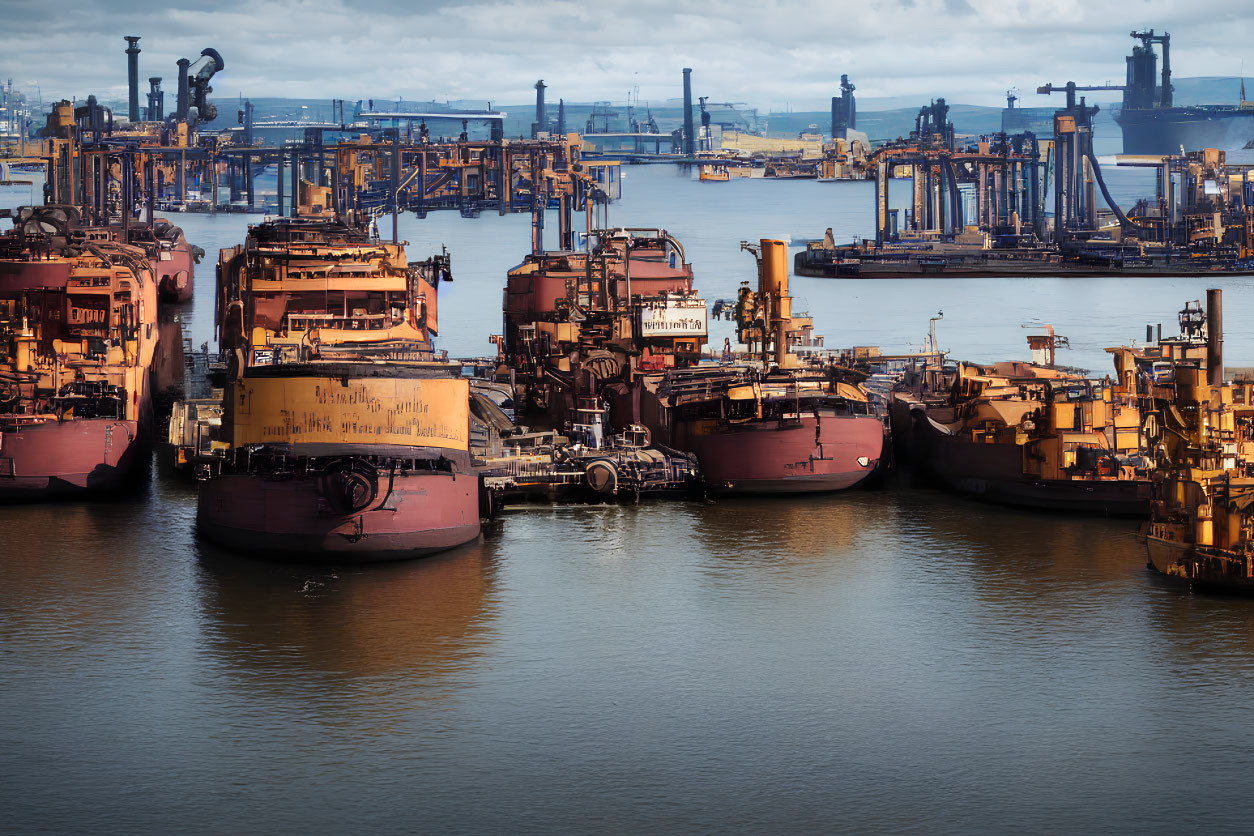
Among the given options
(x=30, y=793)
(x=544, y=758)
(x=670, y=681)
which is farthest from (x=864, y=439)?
(x=30, y=793)

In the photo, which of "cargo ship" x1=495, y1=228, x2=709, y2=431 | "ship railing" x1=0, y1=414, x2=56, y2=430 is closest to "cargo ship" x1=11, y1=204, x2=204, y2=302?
"cargo ship" x1=495, y1=228, x2=709, y2=431

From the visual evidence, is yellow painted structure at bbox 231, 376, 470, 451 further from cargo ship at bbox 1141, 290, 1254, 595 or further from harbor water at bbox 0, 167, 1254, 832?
cargo ship at bbox 1141, 290, 1254, 595

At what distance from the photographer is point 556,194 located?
115750 millimetres

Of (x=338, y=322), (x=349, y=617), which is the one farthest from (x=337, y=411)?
(x=338, y=322)

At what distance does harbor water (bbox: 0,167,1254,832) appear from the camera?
1059 inches

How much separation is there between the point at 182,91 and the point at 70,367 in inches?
5539

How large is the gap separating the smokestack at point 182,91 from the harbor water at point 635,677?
140 meters

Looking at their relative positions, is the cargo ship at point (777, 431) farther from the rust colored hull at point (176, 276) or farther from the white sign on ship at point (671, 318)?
the rust colored hull at point (176, 276)

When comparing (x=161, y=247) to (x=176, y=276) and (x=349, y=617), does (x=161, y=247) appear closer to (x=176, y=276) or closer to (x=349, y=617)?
(x=176, y=276)

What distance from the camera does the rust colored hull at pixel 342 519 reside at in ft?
124

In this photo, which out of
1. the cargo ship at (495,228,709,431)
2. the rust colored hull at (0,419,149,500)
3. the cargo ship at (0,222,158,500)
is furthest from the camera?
the cargo ship at (495,228,709,431)

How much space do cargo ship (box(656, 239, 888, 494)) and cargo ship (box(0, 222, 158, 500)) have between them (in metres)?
16.0

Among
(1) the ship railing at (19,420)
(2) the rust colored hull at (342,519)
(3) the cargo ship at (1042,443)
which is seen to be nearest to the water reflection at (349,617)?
(2) the rust colored hull at (342,519)

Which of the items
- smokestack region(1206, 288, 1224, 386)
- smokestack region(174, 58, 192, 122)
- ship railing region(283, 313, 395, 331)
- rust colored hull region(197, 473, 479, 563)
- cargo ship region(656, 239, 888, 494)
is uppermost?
smokestack region(174, 58, 192, 122)
